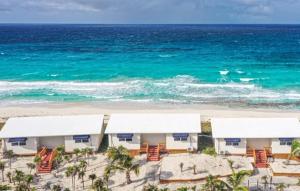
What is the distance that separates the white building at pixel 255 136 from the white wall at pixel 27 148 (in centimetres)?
1688

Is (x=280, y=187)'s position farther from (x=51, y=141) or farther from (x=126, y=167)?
(x=51, y=141)

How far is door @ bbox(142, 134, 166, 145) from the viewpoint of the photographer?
40844mm

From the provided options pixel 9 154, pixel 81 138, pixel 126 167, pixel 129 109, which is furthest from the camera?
pixel 129 109

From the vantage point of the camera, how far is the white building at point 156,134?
3991cm

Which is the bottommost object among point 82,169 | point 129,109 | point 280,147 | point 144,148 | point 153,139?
point 82,169

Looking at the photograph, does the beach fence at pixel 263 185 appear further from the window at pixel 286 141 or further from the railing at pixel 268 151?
the window at pixel 286 141

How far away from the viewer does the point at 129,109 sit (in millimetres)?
56656

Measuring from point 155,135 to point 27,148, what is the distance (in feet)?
40.0

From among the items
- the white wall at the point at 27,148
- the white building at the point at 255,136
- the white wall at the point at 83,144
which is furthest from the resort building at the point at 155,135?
the white wall at the point at 27,148

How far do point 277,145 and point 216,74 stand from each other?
42.3 m

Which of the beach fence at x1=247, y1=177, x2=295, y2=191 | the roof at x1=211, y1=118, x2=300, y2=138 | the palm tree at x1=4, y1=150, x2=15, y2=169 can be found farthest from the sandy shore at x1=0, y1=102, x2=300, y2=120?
the beach fence at x1=247, y1=177, x2=295, y2=191

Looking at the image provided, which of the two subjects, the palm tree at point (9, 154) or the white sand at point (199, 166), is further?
the palm tree at point (9, 154)

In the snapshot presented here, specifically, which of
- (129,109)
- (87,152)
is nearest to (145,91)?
(129,109)

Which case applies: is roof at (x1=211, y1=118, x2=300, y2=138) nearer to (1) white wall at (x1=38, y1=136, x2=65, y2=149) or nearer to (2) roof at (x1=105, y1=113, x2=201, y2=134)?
(2) roof at (x1=105, y1=113, x2=201, y2=134)
